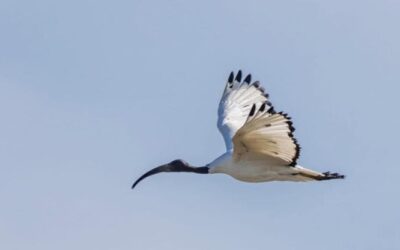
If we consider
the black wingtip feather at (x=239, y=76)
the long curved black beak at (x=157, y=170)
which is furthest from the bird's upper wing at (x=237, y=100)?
the long curved black beak at (x=157, y=170)

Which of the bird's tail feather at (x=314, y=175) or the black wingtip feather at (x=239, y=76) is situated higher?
the black wingtip feather at (x=239, y=76)

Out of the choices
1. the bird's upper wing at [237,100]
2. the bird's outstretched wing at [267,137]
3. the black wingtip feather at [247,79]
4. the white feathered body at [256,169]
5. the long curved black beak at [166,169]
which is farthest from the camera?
the black wingtip feather at [247,79]

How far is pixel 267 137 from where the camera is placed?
2014cm

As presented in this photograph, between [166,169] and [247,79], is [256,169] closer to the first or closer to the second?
[166,169]

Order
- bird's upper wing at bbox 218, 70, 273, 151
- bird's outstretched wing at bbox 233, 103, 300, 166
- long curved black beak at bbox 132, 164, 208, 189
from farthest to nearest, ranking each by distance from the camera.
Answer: bird's upper wing at bbox 218, 70, 273, 151 → long curved black beak at bbox 132, 164, 208, 189 → bird's outstretched wing at bbox 233, 103, 300, 166

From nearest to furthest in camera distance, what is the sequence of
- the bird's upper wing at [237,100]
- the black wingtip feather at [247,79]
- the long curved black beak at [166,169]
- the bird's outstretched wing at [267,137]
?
the bird's outstretched wing at [267,137] < the long curved black beak at [166,169] < the bird's upper wing at [237,100] < the black wingtip feather at [247,79]

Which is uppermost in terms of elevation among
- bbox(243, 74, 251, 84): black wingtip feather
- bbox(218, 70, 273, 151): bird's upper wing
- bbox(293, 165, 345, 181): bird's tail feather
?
bbox(243, 74, 251, 84): black wingtip feather

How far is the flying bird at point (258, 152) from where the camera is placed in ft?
64.5

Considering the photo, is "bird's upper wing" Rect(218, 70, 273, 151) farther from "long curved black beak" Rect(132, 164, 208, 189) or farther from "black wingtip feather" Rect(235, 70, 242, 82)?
"long curved black beak" Rect(132, 164, 208, 189)

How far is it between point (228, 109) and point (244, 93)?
1.49 ft

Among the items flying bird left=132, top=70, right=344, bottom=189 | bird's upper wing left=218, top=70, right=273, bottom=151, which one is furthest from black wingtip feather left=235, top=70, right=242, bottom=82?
flying bird left=132, top=70, right=344, bottom=189

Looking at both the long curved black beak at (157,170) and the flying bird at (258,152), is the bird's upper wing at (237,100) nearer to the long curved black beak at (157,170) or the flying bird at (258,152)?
the flying bird at (258,152)

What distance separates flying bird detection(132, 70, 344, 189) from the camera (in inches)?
774

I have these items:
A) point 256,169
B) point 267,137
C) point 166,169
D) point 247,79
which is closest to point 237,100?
point 247,79
